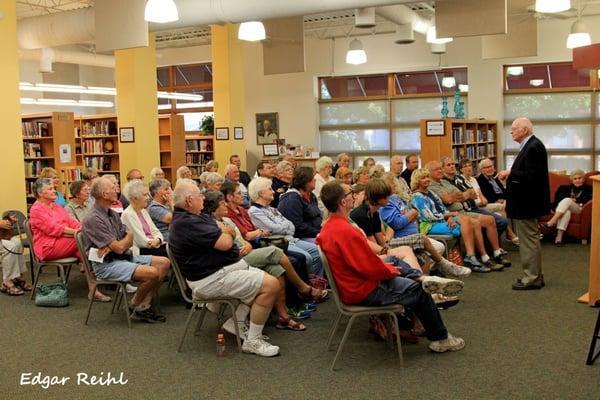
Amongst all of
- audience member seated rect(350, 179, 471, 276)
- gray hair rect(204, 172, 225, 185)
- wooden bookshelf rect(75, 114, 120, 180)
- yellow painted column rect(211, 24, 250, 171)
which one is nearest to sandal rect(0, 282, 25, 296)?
gray hair rect(204, 172, 225, 185)

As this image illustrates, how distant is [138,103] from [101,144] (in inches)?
83.2

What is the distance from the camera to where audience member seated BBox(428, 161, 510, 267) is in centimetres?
738

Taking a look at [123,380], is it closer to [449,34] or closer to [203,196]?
[203,196]

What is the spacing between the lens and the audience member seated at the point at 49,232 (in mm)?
6059

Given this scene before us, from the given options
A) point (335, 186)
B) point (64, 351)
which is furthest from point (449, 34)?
point (64, 351)

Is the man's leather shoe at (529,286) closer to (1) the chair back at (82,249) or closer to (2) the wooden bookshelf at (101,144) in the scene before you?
(1) the chair back at (82,249)

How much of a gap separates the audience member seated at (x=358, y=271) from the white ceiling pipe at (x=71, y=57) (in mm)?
12349

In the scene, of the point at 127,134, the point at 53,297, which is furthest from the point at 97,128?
the point at 53,297

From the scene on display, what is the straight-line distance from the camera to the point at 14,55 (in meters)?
8.44

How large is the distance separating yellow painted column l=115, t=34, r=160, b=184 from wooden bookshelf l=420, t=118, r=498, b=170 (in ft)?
15.2

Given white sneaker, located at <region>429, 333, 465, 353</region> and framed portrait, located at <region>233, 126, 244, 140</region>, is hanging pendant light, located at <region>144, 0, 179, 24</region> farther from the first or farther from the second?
framed portrait, located at <region>233, 126, 244, 140</region>

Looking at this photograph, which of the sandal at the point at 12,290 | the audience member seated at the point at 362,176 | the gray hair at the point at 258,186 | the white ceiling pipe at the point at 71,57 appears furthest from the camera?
the white ceiling pipe at the point at 71,57

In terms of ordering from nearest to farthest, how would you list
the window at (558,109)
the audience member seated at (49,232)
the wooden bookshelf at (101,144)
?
the audience member seated at (49,232) < the wooden bookshelf at (101,144) < the window at (558,109)

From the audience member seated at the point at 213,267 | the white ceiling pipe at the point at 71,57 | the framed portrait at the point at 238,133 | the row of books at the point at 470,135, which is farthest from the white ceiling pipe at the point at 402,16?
the white ceiling pipe at the point at 71,57
